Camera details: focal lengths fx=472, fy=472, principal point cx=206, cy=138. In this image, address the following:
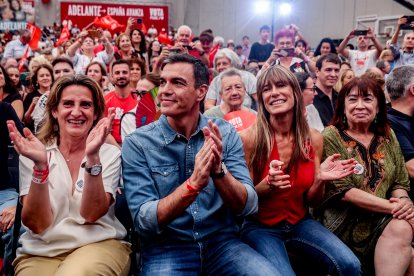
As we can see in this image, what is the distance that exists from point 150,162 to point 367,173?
1245 mm

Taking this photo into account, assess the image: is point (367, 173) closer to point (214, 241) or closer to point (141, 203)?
point (214, 241)

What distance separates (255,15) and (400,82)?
48.8ft

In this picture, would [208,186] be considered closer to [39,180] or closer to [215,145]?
[215,145]

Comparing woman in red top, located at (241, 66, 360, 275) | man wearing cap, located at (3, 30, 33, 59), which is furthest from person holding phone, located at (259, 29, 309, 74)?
man wearing cap, located at (3, 30, 33, 59)

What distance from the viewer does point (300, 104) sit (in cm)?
256

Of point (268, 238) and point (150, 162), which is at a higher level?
point (150, 162)

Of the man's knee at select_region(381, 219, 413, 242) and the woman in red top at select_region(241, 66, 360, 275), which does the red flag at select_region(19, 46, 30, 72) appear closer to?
the woman in red top at select_region(241, 66, 360, 275)

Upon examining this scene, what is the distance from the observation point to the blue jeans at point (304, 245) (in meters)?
2.22

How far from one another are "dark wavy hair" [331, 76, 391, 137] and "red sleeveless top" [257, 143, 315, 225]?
1.46 feet

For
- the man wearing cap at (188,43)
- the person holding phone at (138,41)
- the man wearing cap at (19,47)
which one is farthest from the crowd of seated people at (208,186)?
the man wearing cap at (19,47)

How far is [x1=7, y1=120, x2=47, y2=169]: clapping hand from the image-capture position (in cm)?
191

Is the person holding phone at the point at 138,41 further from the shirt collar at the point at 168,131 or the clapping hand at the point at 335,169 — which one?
the clapping hand at the point at 335,169

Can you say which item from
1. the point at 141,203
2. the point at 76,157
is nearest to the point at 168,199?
the point at 141,203

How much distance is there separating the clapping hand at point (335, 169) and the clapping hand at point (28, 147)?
1331 millimetres
